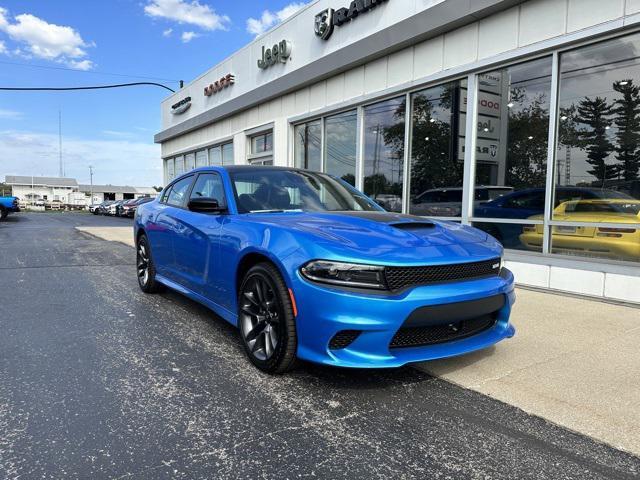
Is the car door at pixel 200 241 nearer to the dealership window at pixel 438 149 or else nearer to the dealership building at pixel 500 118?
the dealership building at pixel 500 118

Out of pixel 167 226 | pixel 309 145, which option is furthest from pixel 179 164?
pixel 167 226

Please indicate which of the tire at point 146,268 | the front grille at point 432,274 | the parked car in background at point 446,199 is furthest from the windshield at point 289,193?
the parked car in background at point 446,199

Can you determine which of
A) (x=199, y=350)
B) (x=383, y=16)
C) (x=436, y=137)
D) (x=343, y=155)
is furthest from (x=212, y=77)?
(x=199, y=350)

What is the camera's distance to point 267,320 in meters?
3.24

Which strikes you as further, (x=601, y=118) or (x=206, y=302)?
(x=601, y=118)

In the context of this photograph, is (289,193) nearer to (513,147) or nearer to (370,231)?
(370,231)

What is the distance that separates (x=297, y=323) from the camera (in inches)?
116

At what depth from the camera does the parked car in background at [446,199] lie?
7.19m

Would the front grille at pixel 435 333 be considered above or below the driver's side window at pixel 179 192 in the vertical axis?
below

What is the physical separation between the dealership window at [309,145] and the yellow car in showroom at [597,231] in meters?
5.89

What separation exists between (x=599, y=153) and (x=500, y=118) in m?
1.62

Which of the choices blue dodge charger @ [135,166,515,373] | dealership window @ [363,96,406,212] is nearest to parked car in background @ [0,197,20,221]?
dealership window @ [363,96,406,212]

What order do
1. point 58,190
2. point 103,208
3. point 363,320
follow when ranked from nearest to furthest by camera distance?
point 363,320
point 103,208
point 58,190

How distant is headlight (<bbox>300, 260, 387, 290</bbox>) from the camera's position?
9.19ft
